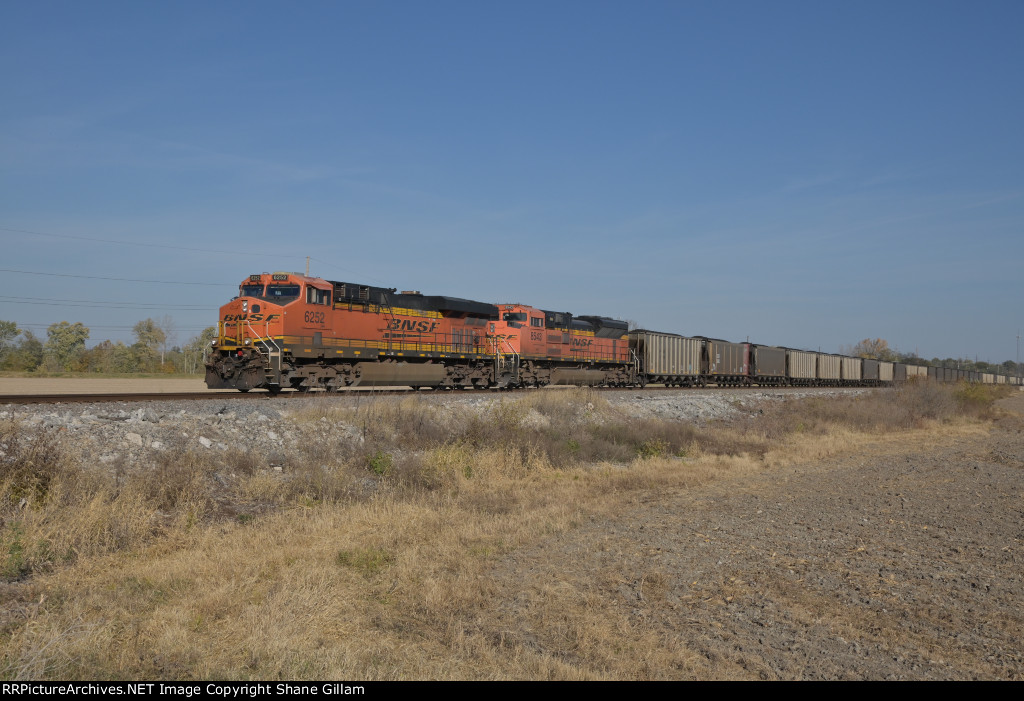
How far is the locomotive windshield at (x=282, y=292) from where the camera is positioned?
19.7 metres

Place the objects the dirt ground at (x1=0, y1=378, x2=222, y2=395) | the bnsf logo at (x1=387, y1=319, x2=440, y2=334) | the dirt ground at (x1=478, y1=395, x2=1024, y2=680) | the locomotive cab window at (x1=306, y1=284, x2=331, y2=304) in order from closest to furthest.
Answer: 1. the dirt ground at (x1=478, y1=395, x2=1024, y2=680)
2. the locomotive cab window at (x1=306, y1=284, x2=331, y2=304)
3. the bnsf logo at (x1=387, y1=319, x2=440, y2=334)
4. the dirt ground at (x1=0, y1=378, x2=222, y2=395)

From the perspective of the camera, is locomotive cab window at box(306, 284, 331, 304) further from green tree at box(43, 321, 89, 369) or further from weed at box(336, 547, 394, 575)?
green tree at box(43, 321, 89, 369)

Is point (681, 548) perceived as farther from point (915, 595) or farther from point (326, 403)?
point (326, 403)

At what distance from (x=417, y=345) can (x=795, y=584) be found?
59.9 feet

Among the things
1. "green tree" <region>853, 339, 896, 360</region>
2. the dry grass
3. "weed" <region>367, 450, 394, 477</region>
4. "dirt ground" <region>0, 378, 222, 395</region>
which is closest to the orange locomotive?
the dry grass

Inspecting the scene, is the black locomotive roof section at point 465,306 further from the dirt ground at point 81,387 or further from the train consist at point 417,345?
the dirt ground at point 81,387

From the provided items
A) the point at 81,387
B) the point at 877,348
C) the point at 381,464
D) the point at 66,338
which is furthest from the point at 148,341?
the point at 877,348

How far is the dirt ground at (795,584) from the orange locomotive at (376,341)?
38.5 ft

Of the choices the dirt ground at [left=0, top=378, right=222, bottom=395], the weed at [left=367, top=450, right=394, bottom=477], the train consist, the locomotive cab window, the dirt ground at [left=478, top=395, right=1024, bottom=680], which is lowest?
the dirt ground at [left=478, top=395, right=1024, bottom=680]

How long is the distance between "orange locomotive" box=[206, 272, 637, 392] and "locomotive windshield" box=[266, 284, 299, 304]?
1.1 inches

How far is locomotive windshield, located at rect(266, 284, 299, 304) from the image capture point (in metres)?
19.7

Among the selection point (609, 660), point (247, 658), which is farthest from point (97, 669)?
point (609, 660)

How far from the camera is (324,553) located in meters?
7.41

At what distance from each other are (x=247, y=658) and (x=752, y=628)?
3.84 metres
